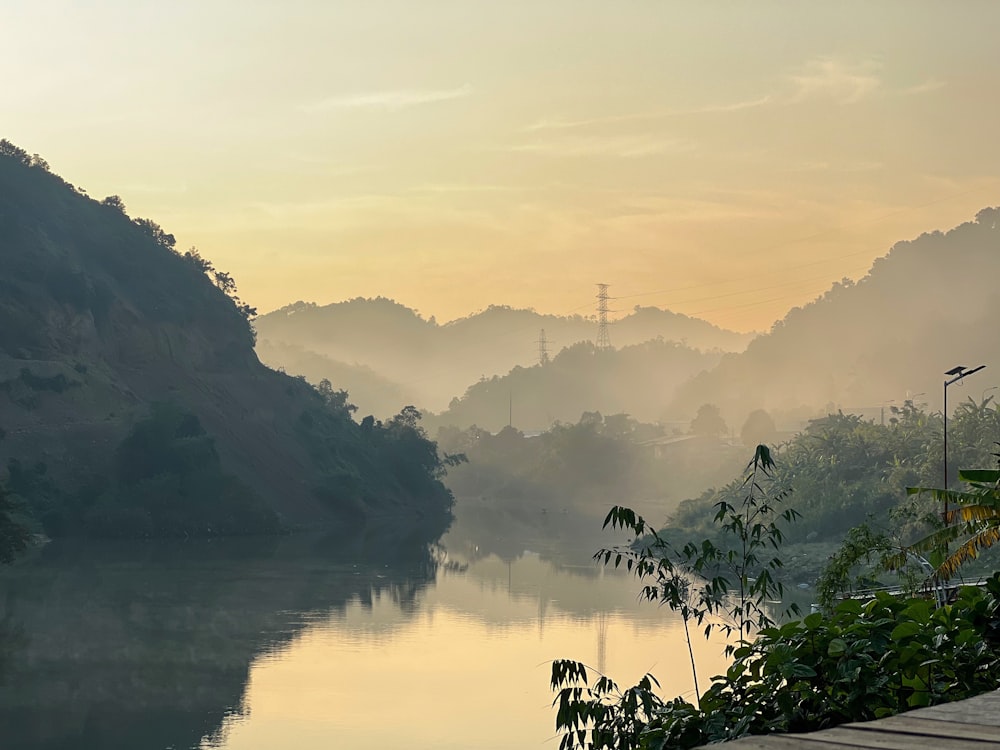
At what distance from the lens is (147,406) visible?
72.0 meters

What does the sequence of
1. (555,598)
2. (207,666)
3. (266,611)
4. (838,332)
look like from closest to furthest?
(207,666)
(266,611)
(555,598)
(838,332)

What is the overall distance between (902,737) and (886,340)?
176m

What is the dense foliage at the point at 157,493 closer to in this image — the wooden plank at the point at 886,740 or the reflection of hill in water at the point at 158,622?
the reflection of hill in water at the point at 158,622

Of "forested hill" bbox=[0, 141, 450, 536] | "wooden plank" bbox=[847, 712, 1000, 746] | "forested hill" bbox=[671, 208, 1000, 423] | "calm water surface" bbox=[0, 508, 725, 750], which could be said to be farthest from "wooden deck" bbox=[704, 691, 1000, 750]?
"forested hill" bbox=[671, 208, 1000, 423]

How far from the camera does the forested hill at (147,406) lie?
6558cm

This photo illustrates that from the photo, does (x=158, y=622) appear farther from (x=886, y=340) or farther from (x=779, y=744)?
(x=886, y=340)

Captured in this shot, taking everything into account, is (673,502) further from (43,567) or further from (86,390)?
(43,567)

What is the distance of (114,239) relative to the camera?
8588 cm

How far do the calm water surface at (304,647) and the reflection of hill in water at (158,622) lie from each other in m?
0.08

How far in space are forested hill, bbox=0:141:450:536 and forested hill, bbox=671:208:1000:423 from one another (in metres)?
77.7

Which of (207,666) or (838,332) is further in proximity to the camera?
(838,332)

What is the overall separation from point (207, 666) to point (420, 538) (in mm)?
37172

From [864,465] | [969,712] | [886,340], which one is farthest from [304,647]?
[886,340]

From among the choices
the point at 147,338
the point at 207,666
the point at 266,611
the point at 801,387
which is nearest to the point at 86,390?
the point at 147,338
